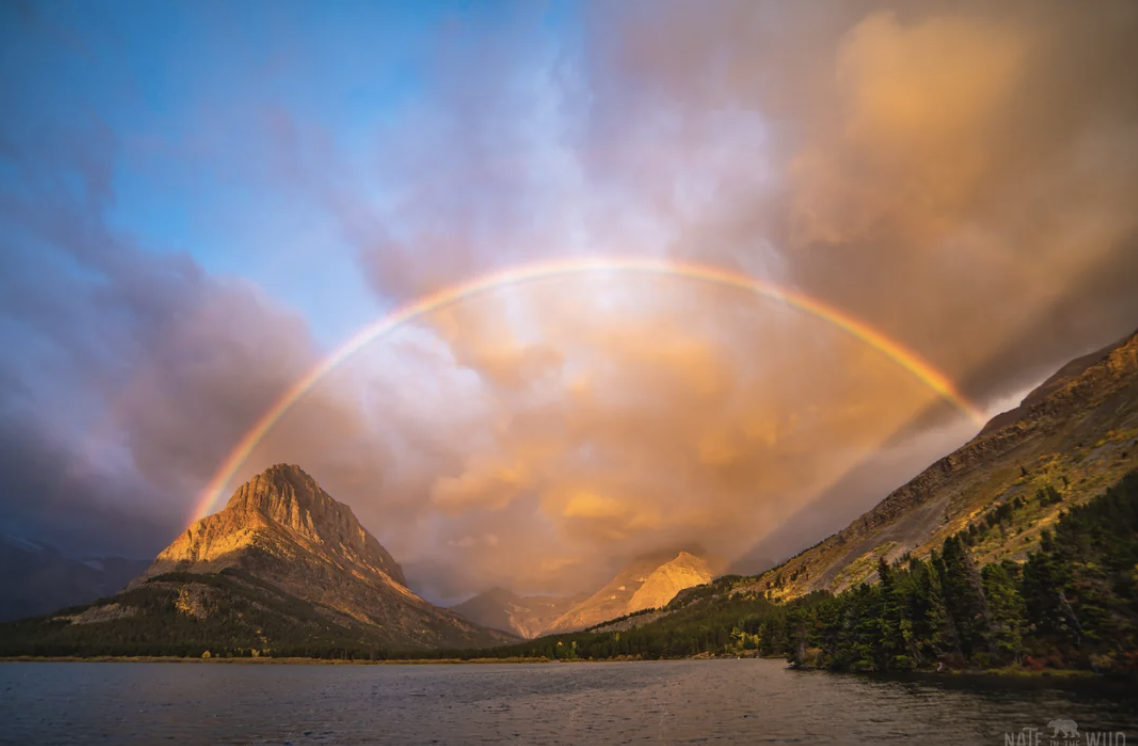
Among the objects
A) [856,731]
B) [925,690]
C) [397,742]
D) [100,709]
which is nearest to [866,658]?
[925,690]

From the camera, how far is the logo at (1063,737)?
160 ft

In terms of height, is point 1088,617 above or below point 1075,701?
above

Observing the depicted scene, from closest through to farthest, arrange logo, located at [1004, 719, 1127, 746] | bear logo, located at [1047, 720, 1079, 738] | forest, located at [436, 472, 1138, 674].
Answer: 1. logo, located at [1004, 719, 1127, 746]
2. bear logo, located at [1047, 720, 1079, 738]
3. forest, located at [436, 472, 1138, 674]

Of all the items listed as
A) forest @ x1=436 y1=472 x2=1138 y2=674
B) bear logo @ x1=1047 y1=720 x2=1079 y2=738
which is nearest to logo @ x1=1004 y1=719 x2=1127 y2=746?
bear logo @ x1=1047 y1=720 x2=1079 y2=738

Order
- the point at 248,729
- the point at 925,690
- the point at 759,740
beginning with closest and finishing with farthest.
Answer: the point at 759,740 < the point at 248,729 < the point at 925,690

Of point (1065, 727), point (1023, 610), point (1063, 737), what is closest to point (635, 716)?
point (1065, 727)

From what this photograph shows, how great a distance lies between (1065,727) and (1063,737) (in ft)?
17.4

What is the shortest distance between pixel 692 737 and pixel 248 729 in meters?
61.7

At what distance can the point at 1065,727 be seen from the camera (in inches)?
2165

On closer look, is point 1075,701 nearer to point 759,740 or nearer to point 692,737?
point 759,740

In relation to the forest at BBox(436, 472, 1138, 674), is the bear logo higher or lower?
lower

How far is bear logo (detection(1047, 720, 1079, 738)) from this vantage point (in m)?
51.9

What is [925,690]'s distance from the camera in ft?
316

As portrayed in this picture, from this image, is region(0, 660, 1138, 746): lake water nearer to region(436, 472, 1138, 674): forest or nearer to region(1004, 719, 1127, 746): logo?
region(1004, 719, 1127, 746): logo
